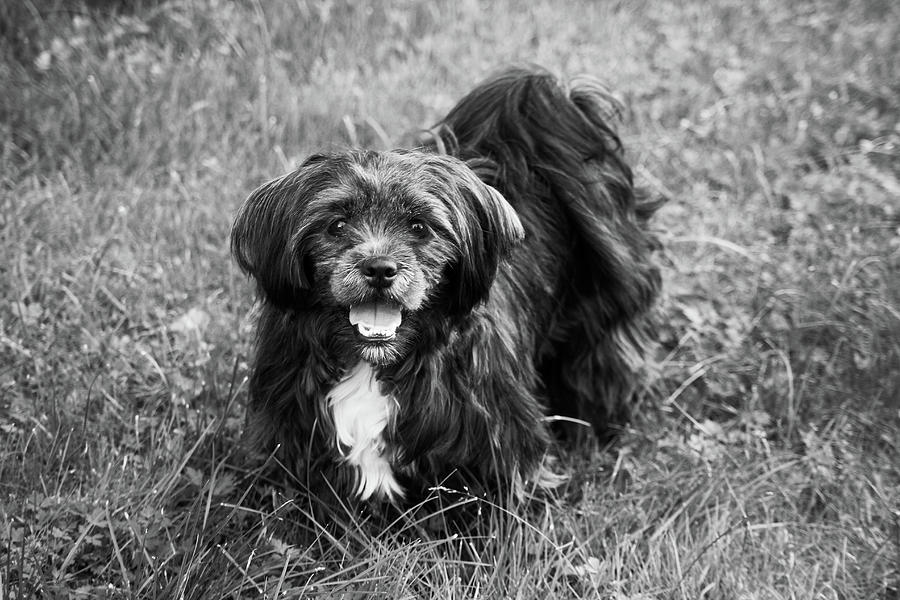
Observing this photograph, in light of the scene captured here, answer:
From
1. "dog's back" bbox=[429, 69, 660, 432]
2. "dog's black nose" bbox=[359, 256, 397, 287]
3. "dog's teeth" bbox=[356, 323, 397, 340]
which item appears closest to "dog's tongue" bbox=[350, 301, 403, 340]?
"dog's teeth" bbox=[356, 323, 397, 340]

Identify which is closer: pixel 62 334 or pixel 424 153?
pixel 424 153

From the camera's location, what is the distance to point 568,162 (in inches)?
140

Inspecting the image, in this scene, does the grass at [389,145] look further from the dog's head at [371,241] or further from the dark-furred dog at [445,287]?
the dog's head at [371,241]

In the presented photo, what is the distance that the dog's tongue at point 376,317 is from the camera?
2.79 metres

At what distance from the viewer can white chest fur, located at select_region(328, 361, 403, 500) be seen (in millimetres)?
2982

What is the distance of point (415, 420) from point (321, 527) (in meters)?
0.45

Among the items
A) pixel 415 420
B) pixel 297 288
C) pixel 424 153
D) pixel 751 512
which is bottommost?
pixel 751 512

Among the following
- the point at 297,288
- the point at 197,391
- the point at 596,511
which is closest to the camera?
the point at 297,288

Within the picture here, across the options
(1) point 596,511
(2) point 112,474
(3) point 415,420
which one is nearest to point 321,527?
(3) point 415,420

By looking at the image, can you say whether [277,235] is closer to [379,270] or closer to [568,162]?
[379,270]

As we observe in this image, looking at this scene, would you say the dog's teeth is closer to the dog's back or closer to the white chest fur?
the white chest fur

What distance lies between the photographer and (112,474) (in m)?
3.21

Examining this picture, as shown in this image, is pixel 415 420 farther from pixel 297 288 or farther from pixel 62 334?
pixel 62 334

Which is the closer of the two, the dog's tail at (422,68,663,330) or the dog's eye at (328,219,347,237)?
the dog's eye at (328,219,347,237)
